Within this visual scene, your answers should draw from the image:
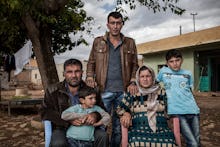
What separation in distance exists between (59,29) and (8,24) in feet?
14.6

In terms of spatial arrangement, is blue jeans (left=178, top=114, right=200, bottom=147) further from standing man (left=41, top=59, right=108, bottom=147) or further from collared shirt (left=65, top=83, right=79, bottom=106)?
collared shirt (left=65, top=83, right=79, bottom=106)

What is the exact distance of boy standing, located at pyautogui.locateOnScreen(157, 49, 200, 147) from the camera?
3.74 meters

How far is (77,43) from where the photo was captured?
482 inches

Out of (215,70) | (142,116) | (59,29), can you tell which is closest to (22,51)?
(59,29)

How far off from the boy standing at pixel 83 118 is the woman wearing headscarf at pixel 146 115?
273mm

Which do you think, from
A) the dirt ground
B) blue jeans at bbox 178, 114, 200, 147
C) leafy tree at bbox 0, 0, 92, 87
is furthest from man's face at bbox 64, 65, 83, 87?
the dirt ground

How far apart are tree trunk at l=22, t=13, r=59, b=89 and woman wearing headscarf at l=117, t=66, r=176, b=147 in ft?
12.3

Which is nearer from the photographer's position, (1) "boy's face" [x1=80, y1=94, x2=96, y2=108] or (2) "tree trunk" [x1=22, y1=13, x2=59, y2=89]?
(1) "boy's face" [x1=80, y1=94, x2=96, y2=108]

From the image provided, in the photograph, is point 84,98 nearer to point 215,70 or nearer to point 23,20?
point 23,20

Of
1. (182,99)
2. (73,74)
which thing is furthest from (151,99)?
(73,74)

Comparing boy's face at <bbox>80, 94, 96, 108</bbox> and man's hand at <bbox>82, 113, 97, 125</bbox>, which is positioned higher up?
boy's face at <bbox>80, 94, 96, 108</bbox>

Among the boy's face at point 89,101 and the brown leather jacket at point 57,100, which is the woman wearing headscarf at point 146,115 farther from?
the brown leather jacket at point 57,100

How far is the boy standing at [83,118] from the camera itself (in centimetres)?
330

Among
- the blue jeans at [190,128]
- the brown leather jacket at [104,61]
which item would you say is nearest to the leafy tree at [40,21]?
the brown leather jacket at [104,61]
